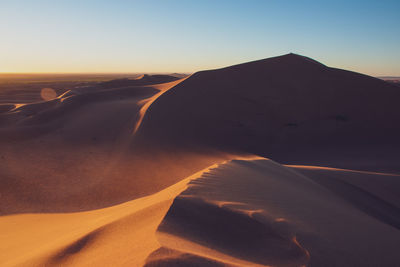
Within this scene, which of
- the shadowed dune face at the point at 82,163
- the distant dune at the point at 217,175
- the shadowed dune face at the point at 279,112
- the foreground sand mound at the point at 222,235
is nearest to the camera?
the foreground sand mound at the point at 222,235

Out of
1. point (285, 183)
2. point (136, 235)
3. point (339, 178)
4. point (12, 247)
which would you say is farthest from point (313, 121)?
point (12, 247)

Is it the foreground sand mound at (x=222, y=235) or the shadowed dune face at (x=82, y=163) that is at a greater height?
the foreground sand mound at (x=222, y=235)

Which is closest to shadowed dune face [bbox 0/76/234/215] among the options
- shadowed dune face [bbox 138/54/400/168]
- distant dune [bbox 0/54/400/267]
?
distant dune [bbox 0/54/400/267]

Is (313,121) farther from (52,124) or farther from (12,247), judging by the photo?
(52,124)

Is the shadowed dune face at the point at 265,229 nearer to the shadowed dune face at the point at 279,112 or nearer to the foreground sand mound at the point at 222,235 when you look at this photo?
the foreground sand mound at the point at 222,235

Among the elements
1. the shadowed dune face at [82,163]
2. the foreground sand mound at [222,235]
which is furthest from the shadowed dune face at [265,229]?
the shadowed dune face at [82,163]

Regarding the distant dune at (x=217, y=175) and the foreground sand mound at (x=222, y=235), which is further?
the distant dune at (x=217, y=175)
